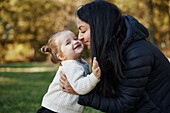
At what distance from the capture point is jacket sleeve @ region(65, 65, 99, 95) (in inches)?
82.0

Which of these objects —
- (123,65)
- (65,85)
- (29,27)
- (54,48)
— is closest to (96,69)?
(123,65)

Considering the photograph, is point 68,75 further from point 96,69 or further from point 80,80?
point 96,69

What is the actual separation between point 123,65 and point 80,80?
471 millimetres

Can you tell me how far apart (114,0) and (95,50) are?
29.5ft

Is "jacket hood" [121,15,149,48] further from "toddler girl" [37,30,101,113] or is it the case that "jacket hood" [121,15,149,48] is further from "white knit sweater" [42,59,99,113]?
"white knit sweater" [42,59,99,113]

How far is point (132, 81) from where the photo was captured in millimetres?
1928

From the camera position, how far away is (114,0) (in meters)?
10.6

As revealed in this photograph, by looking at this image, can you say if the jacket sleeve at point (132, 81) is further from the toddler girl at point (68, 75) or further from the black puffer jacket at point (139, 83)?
the toddler girl at point (68, 75)

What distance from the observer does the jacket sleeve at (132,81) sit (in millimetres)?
1907

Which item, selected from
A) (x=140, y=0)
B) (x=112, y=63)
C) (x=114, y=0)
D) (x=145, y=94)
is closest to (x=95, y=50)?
(x=112, y=63)

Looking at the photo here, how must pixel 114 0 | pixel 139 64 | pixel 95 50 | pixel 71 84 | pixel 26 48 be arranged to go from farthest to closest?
1. pixel 26 48
2. pixel 114 0
3. pixel 71 84
4. pixel 95 50
5. pixel 139 64

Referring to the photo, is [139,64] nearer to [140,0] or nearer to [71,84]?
[71,84]

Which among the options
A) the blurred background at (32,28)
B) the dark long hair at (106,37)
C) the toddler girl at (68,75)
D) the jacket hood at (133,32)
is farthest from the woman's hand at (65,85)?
the blurred background at (32,28)

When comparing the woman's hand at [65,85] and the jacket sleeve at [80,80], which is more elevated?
the jacket sleeve at [80,80]
